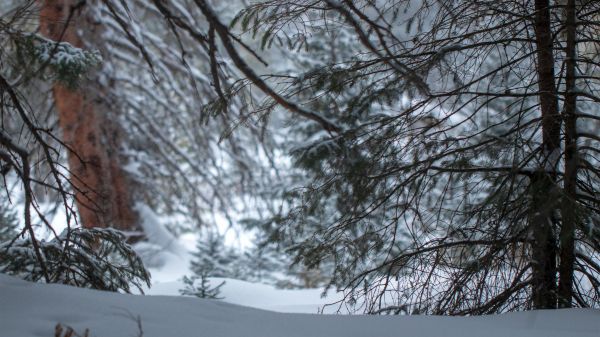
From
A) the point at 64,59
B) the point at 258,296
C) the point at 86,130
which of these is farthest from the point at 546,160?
the point at 86,130

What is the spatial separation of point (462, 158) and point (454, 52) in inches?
29.6

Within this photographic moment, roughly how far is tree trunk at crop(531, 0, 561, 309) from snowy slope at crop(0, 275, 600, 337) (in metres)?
0.33

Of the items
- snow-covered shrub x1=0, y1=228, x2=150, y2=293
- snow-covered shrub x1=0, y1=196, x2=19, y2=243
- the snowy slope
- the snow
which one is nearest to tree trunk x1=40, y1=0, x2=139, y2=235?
snow-covered shrub x1=0, y1=196, x2=19, y2=243

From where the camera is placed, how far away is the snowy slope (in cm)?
310

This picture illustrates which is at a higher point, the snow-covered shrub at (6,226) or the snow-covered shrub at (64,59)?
the snow-covered shrub at (64,59)

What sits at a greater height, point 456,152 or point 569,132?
point 569,132

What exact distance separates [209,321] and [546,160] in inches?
90.7

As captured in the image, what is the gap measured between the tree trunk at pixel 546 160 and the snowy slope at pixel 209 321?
0.33 m

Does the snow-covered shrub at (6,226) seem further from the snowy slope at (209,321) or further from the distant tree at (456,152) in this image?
the distant tree at (456,152)

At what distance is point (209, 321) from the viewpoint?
3359mm

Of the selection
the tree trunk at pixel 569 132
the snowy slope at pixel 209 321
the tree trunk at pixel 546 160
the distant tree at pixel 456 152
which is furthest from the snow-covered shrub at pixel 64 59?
the tree trunk at pixel 569 132

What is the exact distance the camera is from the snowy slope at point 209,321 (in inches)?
122

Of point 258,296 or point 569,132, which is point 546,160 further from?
point 258,296

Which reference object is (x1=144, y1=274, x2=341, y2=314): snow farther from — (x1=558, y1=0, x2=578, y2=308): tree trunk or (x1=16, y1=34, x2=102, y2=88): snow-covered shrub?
(x1=558, y1=0, x2=578, y2=308): tree trunk
